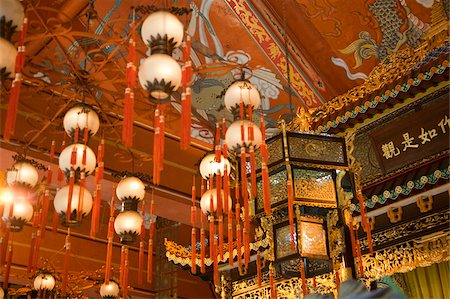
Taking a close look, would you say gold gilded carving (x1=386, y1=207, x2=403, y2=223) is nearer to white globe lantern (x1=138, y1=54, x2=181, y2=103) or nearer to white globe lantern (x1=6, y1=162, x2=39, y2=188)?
white globe lantern (x1=138, y1=54, x2=181, y2=103)

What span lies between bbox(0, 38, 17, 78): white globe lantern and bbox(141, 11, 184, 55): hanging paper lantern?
810 mm

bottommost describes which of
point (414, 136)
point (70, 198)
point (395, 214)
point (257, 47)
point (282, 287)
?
point (282, 287)

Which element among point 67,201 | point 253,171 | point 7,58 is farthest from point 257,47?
point 7,58

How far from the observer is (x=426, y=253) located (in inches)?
182

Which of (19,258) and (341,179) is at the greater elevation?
(19,258)

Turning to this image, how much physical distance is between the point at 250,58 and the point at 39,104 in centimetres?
265

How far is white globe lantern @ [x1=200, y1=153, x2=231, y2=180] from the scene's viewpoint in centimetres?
425

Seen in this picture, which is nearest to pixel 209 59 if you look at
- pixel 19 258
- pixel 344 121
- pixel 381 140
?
pixel 344 121

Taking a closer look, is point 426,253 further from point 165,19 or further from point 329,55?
point 165,19

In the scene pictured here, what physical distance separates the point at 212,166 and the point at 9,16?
1.95 metres

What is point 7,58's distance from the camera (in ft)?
9.80

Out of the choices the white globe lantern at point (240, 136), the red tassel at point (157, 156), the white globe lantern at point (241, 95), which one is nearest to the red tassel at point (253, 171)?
the white globe lantern at point (240, 136)

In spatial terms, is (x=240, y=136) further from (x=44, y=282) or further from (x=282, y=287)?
(x=44, y=282)

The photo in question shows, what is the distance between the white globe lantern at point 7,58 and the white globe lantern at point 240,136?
1.54 meters
